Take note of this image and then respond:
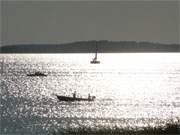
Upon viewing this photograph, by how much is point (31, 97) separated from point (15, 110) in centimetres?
2670

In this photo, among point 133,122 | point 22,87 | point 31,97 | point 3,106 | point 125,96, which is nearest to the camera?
point 133,122

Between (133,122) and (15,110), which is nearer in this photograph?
(133,122)

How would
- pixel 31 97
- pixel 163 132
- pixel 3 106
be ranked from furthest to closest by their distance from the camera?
pixel 31 97 < pixel 3 106 < pixel 163 132

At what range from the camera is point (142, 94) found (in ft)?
479

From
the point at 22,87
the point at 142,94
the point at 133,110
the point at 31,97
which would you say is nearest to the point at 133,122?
the point at 133,110

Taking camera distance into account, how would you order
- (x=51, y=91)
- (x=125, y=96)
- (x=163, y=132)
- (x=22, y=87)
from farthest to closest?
(x=22, y=87) < (x=51, y=91) < (x=125, y=96) < (x=163, y=132)

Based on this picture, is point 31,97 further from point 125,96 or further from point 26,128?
point 26,128

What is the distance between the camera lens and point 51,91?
150 metres

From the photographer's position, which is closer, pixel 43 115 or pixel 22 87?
pixel 43 115

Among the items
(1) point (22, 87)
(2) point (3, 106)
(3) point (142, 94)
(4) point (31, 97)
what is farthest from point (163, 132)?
(1) point (22, 87)

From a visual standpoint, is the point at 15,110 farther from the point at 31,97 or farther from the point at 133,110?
the point at 31,97

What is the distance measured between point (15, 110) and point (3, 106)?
7350mm

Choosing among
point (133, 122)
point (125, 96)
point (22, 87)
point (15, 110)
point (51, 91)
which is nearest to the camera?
point (133, 122)

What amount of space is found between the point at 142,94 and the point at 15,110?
47867 mm
